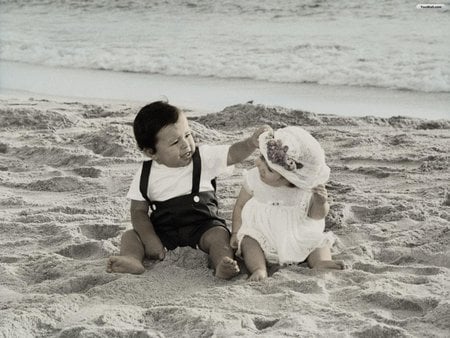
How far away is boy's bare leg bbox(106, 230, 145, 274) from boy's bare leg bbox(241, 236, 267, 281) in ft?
1.33

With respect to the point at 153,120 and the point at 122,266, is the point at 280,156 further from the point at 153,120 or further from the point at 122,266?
the point at 122,266

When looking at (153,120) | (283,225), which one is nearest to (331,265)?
(283,225)

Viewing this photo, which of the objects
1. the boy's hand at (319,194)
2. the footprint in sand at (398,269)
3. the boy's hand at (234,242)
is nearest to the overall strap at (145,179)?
the boy's hand at (234,242)

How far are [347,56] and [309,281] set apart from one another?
734cm

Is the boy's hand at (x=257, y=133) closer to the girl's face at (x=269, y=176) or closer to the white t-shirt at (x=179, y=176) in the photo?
the girl's face at (x=269, y=176)

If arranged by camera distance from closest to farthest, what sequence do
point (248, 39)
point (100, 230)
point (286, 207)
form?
1. point (286, 207)
2. point (100, 230)
3. point (248, 39)

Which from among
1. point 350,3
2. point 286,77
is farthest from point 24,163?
point 350,3

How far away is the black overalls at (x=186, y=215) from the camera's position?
3312 millimetres

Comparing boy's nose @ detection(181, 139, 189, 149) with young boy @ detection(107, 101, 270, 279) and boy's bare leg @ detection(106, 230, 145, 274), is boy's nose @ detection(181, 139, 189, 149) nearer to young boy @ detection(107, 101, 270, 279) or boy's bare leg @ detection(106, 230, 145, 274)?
young boy @ detection(107, 101, 270, 279)

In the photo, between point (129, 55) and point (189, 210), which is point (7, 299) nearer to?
point (189, 210)

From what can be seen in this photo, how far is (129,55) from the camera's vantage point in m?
10.7

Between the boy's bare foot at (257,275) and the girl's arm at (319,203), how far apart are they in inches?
12.2

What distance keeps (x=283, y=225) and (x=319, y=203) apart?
17 cm

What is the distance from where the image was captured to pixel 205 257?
3.27 meters
